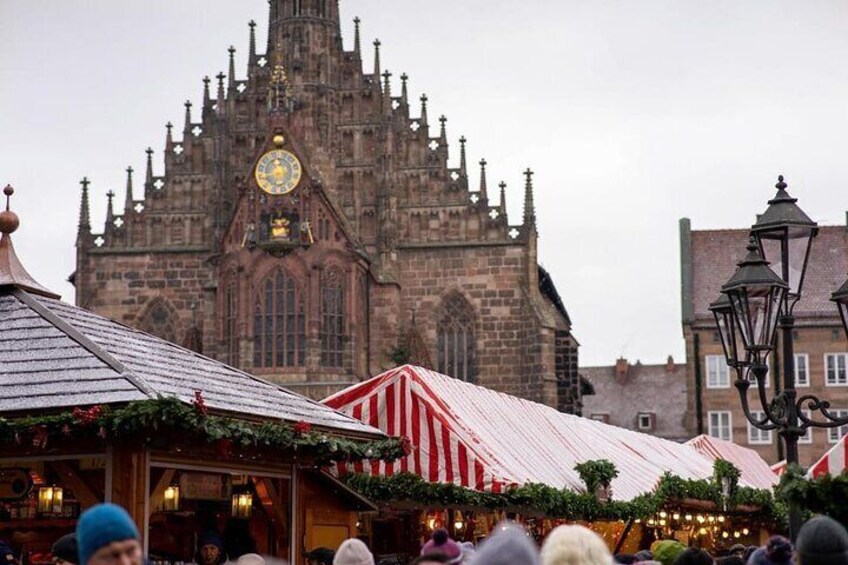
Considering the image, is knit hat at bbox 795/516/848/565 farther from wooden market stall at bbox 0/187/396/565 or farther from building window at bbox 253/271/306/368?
building window at bbox 253/271/306/368

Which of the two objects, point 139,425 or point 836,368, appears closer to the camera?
point 139,425

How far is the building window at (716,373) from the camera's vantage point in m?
60.2

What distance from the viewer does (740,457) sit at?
3725 cm

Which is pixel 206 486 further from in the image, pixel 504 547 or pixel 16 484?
pixel 504 547

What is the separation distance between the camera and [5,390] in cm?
1280

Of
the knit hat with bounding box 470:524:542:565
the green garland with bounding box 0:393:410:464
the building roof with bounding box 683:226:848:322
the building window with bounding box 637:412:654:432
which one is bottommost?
the knit hat with bounding box 470:524:542:565

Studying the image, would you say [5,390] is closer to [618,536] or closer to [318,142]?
[618,536]

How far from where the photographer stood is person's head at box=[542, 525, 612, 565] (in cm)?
583

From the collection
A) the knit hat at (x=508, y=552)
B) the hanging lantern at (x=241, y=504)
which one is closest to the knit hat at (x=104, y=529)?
the knit hat at (x=508, y=552)

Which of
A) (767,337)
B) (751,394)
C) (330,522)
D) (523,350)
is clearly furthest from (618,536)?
(751,394)

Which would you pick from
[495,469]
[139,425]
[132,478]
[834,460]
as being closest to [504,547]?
[139,425]

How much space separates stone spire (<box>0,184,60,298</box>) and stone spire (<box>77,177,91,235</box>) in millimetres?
36710

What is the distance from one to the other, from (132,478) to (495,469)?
682cm

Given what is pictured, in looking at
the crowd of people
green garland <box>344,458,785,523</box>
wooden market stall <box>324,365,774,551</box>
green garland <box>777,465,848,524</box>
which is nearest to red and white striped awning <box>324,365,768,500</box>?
wooden market stall <box>324,365,774,551</box>
